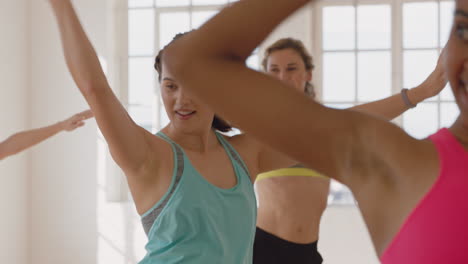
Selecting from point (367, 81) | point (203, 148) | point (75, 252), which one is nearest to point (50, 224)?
point (75, 252)

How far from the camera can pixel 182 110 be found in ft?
6.16

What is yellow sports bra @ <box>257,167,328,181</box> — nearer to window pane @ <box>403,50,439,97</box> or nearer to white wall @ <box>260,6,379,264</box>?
white wall @ <box>260,6,379,264</box>

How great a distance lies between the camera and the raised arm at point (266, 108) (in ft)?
1.98

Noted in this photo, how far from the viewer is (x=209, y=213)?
1.64m

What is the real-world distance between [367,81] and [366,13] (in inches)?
24.0

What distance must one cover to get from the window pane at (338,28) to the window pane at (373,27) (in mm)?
80

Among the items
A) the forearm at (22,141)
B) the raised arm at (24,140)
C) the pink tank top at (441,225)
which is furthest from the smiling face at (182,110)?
the pink tank top at (441,225)

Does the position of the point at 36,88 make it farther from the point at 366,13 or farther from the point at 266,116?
the point at 266,116

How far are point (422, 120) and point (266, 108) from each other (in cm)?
517

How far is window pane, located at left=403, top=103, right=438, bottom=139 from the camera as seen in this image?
549 centimetres

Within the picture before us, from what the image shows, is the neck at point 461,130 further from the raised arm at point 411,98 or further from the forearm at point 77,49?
the raised arm at point 411,98

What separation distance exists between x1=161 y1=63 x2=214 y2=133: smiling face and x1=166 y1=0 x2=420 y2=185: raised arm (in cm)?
124

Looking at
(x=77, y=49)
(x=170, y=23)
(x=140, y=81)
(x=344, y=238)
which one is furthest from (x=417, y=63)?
(x=77, y=49)

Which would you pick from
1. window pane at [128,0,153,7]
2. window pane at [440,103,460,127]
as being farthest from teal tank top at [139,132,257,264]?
window pane at [128,0,153,7]
